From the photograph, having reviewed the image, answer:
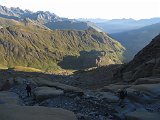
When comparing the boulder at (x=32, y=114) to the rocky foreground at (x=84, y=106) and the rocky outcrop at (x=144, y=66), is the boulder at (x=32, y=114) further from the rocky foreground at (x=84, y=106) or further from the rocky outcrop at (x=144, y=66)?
the rocky outcrop at (x=144, y=66)

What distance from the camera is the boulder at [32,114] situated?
35438 mm

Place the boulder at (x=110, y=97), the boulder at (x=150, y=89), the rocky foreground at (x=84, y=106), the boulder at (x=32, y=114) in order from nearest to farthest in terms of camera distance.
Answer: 1. the boulder at (x=32, y=114)
2. the rocky foreground at (x=84, y=106)
3. the boulder at (x=110, y=97)
4. the boulder at (x=150, y=89)

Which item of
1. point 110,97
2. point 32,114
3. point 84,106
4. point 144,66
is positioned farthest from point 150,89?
point 144,66

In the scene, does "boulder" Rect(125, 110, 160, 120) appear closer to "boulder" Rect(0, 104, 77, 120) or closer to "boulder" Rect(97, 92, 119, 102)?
"boulder" Rect(97, 92, 119, 102)

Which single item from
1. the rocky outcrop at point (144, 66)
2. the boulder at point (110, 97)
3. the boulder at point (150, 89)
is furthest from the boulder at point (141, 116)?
the rocky outcrop at point (144, 66)

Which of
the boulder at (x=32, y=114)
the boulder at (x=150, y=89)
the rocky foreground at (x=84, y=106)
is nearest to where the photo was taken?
the boulder at (x=32, y=114)

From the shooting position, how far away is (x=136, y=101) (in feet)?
151

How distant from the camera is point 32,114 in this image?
37.2 metres

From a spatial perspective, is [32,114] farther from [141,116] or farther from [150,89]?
A: [150,89]

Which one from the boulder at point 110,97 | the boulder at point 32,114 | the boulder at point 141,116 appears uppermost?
the boulder at point 32,114

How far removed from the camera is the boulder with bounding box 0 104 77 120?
35438 millimetres

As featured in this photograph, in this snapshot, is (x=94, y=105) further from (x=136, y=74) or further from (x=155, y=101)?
(x=136, y=74)

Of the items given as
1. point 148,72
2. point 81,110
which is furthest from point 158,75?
point 81,110

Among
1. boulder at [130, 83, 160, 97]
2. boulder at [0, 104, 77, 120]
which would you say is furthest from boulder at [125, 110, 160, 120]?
boulder at [130, 83, 160, 97]
